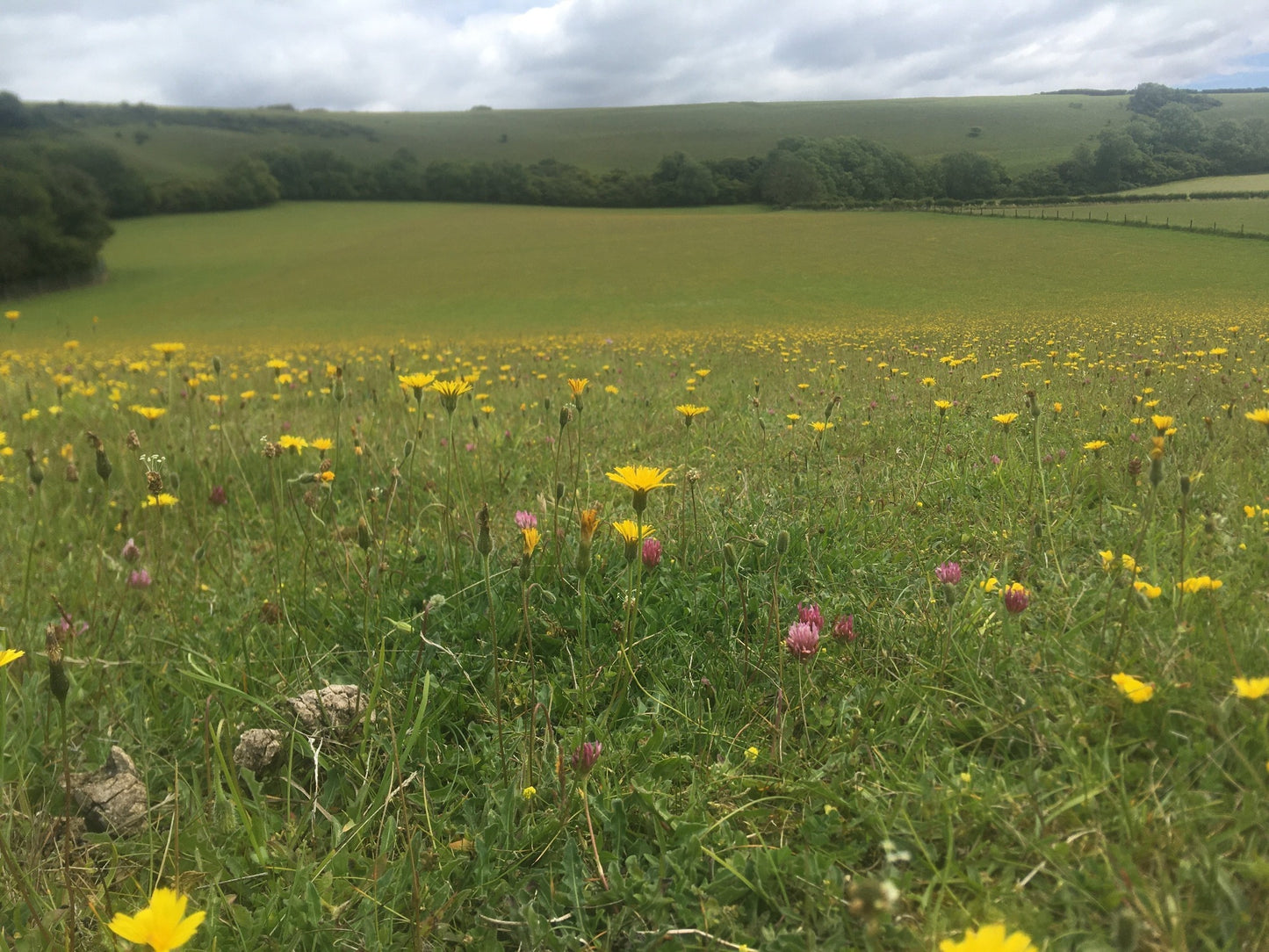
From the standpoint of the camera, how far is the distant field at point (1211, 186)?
23.4 ft

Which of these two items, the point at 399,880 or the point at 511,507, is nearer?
the point at 399,880

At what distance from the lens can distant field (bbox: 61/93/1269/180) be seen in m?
15.3

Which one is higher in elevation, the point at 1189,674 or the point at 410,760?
the point at 1189,674

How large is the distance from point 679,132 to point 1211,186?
193 ft

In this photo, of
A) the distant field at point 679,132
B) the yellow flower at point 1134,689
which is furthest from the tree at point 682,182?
the yellow flower at point 1134,689

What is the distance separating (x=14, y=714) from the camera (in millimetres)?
1840

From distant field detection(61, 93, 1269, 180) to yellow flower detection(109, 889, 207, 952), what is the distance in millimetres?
12434

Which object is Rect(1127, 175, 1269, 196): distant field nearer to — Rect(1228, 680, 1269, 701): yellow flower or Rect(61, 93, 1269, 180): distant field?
Rect(61, 93, 1269, 180): distant field

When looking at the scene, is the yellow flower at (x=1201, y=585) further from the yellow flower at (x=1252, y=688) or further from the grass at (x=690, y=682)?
the yellow flower at (x=1252, y=688)

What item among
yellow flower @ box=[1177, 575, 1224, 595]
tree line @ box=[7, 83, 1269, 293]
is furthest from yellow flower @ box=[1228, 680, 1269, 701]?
tree line @ box=[7, 83, 1269, 293]

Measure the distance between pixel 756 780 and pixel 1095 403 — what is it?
3.12m

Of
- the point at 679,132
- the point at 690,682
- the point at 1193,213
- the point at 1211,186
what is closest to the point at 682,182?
the point at 679,132

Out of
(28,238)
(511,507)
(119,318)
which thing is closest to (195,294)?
(119,318)

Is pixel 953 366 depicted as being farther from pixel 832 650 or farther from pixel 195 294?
pixel 195 294
